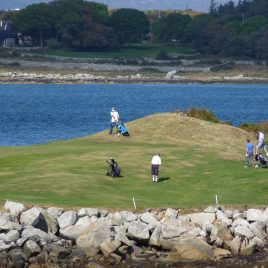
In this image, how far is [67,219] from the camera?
119 ft

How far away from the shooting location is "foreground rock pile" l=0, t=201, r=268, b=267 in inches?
1348

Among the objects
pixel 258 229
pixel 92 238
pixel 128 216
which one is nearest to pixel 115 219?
pixel 128 216

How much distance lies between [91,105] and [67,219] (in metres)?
104

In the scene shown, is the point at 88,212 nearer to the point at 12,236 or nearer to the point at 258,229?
the point at 12,236

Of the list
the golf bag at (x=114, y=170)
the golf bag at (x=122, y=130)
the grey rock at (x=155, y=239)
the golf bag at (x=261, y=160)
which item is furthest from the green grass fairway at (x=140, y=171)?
the grey rock at (x=155, y=239)

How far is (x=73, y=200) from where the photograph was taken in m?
39.0

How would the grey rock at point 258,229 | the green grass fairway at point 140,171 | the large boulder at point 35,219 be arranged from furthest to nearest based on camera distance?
the green grass fairway at point 140,171
the grey rock at point 258,229
the large boulder at point 35,219

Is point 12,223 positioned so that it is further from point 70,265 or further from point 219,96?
point 219,96

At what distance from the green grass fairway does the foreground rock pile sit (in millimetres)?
1525

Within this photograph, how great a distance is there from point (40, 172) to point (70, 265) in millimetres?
10175

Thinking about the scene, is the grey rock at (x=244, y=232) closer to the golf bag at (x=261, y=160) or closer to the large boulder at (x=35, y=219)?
the large boulder at (x=35, y=219)

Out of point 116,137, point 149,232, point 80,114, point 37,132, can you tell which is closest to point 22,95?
point 80,114

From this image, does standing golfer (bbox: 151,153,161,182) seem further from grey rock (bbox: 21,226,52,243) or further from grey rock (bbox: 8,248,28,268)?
grey rock (bbox: 8,248,28,268)

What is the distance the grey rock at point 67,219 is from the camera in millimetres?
36062
